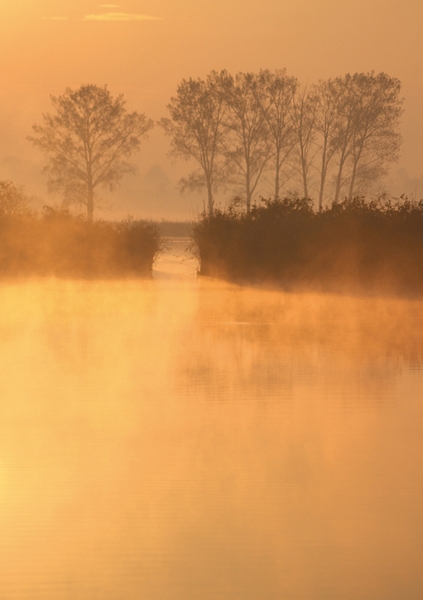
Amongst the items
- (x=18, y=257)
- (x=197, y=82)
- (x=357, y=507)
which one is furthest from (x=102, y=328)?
(x=197, y=82)

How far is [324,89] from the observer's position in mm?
54531

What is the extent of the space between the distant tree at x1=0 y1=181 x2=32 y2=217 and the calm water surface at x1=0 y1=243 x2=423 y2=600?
1879 cm

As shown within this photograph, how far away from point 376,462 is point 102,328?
785cm

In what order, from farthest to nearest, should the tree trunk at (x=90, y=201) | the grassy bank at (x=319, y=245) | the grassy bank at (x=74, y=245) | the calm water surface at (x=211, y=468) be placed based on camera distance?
the tree trunk at (x=90, y=201) → the grassy bank at (x=74, y=245) → the grassy bank at (x=319, y=245) → the calm water surface at (x=211, y=468)

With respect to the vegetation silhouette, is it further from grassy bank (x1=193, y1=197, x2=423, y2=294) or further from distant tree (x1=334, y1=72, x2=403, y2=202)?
distant tree (x1=334, y1=72, x2=403, y2=202)

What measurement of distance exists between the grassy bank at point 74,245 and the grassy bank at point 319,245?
245 cm

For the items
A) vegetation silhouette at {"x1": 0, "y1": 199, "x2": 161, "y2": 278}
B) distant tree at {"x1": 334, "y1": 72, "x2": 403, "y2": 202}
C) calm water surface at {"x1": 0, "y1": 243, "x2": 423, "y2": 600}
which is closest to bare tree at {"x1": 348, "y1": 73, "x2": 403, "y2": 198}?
distant tree at {"x1": 334, "y1": 72, "x2": 403, "y2": 202}

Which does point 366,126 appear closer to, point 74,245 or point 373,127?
point 373,127

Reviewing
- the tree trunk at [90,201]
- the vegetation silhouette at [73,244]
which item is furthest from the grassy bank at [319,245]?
the tree trunk at [90,201]

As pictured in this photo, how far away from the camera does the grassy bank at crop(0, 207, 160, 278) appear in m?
29.6

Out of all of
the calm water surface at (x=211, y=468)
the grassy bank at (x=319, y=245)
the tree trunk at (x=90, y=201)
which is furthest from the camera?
the tree trunk at (x=90, y=201)

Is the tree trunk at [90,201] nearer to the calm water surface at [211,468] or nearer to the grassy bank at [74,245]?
the grassy bank at [74,245]

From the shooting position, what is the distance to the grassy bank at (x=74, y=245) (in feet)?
97.1

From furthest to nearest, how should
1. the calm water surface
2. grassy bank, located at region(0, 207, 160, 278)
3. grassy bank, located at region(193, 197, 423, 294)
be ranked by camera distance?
grassy bank, located at region(0, 207, 160, 278) → grassy bank, located at region(193, 197, 423, 294) → the calm water surface
